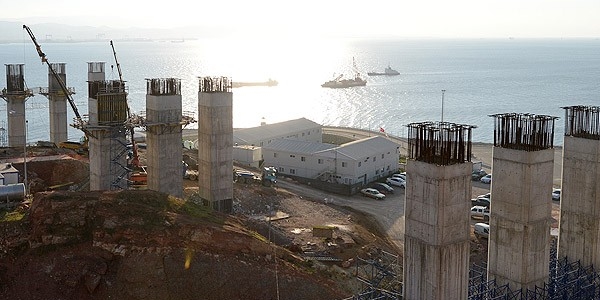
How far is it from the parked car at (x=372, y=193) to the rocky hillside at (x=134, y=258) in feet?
67.6

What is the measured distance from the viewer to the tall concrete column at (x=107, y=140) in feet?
143

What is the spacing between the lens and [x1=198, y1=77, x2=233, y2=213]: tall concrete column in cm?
4559

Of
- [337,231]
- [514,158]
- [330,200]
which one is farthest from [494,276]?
[330,200]

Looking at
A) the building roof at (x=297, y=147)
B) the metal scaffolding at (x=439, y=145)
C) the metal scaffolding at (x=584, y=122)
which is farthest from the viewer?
the building roof at (x=297, y=147)

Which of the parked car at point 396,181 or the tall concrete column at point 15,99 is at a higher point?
the tall concrete column at point 15,99

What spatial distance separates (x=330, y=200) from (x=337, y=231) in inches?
A: 410

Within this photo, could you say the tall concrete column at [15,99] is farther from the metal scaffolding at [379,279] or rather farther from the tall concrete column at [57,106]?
the metal scaffolding at [379,279]

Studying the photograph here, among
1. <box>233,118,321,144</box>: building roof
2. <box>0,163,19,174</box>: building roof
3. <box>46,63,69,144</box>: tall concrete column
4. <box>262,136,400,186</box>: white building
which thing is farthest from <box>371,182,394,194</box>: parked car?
<box>0,163,19,174</box>: building roof

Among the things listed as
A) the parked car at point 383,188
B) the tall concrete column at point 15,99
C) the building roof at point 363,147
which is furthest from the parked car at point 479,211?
the tall concrete column at point 15,99

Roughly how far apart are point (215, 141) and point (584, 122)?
2267cm

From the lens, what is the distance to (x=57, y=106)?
6462cm

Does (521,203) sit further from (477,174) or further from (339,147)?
(477,174)

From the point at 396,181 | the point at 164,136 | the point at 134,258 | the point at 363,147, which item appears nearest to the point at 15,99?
the point at 164,136

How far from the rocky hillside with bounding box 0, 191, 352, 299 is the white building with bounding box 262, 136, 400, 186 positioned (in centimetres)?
2355
